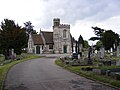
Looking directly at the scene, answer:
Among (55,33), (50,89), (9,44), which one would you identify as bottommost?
(50,89)

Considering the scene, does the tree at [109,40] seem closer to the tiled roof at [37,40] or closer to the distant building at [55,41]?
the distant building at [55,41]

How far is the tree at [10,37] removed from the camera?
5209 cm

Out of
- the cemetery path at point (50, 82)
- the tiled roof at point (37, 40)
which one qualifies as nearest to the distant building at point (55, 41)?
the tiled roof at point (37, 40)

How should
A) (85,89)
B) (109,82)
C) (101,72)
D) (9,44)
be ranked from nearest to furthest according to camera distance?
(85,89), (109,82), (101,72), (9,44)

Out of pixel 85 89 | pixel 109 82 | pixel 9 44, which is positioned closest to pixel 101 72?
pixel 109 82

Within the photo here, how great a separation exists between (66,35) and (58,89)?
6883cm

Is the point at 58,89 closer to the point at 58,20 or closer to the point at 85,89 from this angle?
the point at 85,89

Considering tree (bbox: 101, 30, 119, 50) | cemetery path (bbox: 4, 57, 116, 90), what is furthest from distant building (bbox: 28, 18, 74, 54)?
cemetery path (bbox: 4, 57, 116, 90)

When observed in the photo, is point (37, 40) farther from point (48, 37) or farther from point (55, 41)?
point (55, 41)

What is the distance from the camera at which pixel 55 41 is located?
81062 millimetres

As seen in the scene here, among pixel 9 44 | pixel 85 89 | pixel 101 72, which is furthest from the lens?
pixel 9 44

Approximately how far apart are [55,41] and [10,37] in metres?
30.3

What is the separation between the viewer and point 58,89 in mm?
13219

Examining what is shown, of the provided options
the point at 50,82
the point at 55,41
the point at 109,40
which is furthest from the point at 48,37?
the point at 50,82
